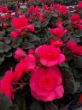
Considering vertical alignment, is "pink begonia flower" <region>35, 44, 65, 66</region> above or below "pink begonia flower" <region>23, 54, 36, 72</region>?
above

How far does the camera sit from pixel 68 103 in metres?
1.26

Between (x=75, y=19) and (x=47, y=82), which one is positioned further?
(x=75, y=19)

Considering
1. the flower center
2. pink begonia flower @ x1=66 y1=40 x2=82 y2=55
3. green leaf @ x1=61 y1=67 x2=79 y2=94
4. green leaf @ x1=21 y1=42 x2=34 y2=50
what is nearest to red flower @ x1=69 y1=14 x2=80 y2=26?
green leaf @ x1=21 y1=42 x2=34 y2=50

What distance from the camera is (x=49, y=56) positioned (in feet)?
3.27

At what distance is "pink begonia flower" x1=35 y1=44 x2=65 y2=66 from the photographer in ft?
3.16

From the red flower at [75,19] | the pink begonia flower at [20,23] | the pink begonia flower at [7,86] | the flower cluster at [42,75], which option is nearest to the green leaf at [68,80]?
the flower cluster at [42,75]

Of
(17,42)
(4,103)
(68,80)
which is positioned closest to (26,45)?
(17,42)

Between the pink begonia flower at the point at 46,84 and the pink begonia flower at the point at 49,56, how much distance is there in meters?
0.04

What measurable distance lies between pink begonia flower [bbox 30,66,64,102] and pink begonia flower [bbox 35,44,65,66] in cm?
4

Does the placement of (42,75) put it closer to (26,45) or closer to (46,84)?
(46,84)

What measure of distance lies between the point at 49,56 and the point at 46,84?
10 centimetres

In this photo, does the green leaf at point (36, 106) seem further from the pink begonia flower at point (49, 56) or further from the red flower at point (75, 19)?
the red flower at point (75, 19)

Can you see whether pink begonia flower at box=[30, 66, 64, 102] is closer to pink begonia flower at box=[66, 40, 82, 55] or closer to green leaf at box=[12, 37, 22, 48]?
pink begonia flower at box=[66, 40, 82, 55]

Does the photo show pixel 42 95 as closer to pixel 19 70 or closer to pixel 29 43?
pixel 19 70
